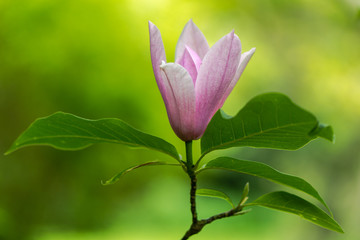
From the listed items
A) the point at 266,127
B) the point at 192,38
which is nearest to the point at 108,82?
A: the point at 192,38

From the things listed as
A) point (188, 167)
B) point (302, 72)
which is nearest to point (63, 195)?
point (302, 72)

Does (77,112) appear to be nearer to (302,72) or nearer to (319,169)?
(302,72)

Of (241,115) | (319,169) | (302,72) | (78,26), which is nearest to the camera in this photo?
(241,115)

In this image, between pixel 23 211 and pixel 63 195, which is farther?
pixel 63 195

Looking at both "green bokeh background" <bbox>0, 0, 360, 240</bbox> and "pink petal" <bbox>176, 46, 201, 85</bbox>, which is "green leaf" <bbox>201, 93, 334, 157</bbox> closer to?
"pink petal" <bbox>176, 46, 201, 85</bbox>

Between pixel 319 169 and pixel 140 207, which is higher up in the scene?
pixel 319 169

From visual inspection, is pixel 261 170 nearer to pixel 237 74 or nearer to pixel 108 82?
pixel 237 74

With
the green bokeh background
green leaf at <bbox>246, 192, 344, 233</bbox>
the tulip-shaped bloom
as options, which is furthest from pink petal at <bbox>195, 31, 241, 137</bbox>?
the green bokeh background

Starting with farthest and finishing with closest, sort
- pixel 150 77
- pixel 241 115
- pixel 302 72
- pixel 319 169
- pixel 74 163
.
A: pixel 319 169 < pixel 302 72 < pixel 150 77 < pixel 74 163 < pixel 241 115
